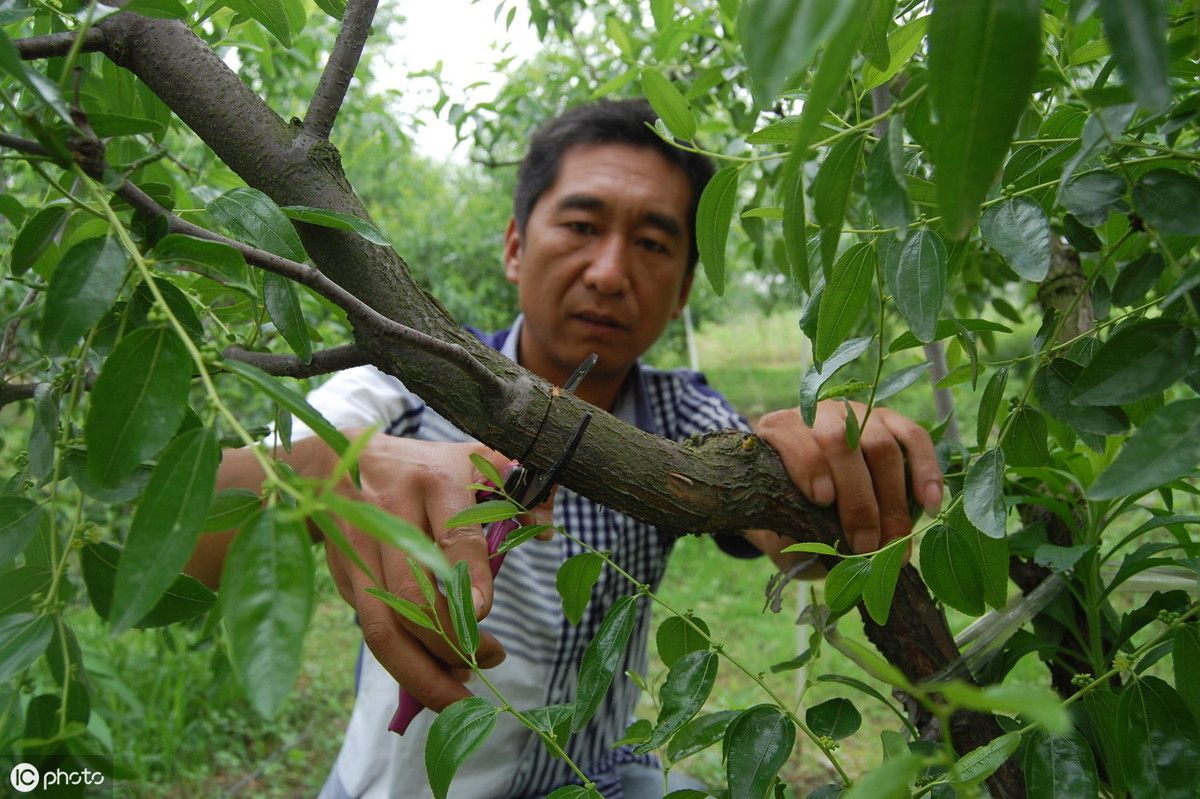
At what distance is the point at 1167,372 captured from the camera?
419mm

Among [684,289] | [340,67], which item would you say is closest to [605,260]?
[684,289]

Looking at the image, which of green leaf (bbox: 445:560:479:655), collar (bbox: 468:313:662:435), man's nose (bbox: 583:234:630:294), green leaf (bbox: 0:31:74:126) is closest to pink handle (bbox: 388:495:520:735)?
green leaf (bbox: 445:560:479:655)

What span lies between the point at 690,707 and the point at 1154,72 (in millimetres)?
427

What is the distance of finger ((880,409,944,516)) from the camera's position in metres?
0.79

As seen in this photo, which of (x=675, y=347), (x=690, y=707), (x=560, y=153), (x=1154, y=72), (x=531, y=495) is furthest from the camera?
(x=675, y=347)

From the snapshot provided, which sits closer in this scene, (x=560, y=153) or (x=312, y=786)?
(x=560, y=153)

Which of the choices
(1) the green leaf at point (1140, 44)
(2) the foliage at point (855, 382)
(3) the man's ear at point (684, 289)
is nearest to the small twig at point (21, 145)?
(2) the foliage at point (855, 382)

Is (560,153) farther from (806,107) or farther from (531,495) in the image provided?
(806,107)

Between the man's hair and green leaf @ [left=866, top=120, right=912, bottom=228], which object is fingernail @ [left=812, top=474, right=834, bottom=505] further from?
the man's hair

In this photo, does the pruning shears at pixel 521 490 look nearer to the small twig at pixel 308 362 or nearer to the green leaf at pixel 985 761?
the small twig at pixel 308 362

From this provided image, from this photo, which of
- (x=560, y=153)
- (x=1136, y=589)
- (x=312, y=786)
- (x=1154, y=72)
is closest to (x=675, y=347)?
(x=312, y=786)

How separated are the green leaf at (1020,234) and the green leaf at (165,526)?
15.4 inches

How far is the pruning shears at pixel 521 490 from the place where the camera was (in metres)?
0.62

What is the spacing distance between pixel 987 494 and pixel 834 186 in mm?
227
